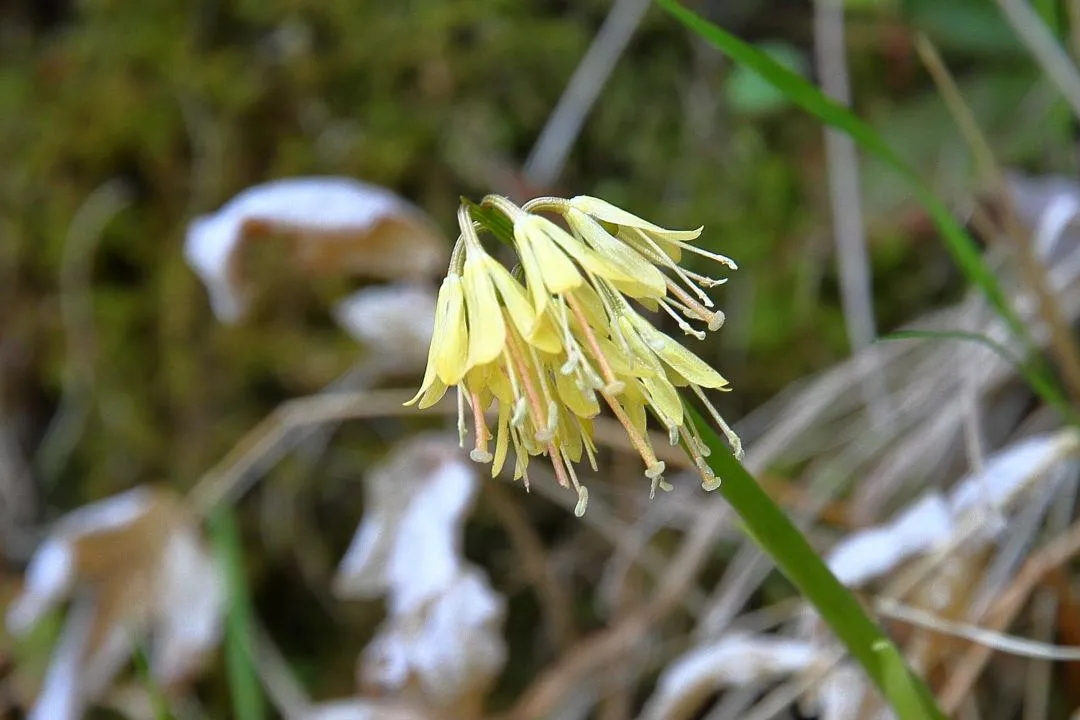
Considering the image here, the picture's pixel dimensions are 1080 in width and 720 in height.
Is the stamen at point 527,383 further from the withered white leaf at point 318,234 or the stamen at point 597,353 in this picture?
the withered white leaf at point 318,234

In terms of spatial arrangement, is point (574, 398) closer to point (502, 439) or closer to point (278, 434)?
point (502, 439)

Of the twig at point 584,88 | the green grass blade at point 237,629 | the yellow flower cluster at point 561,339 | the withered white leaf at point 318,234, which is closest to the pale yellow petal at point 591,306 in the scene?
the yellow flower cluster at point 561,339

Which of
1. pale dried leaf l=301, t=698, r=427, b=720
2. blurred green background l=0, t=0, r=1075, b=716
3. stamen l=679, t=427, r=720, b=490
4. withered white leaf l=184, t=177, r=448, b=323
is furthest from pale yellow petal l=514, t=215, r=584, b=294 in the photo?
blurred green background l=0, t=0, r=1075, b=716

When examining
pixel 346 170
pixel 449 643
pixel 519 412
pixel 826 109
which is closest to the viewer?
pixel 519 412

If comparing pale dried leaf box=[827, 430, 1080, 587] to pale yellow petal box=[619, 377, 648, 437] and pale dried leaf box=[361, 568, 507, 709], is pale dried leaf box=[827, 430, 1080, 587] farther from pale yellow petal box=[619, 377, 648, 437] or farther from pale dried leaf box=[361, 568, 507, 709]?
pale yellow petal box=[619, 377, 648, 437]

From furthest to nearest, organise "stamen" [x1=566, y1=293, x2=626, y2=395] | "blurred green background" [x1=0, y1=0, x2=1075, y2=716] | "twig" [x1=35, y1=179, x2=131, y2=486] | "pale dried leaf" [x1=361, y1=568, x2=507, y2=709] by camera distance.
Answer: "twig" [x1=35, y1=179, x2=131, y2=486] < "blurred green background" [x1=0, y1=0, x2=1075, y2=716] < "pale dried leaf" [x1=361, y1=568, x2=507, y2=709] < "stamen" [x1=566, y1=293, x2=626, y2=395]

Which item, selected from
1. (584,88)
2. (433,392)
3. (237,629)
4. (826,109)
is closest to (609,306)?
(433,392)
